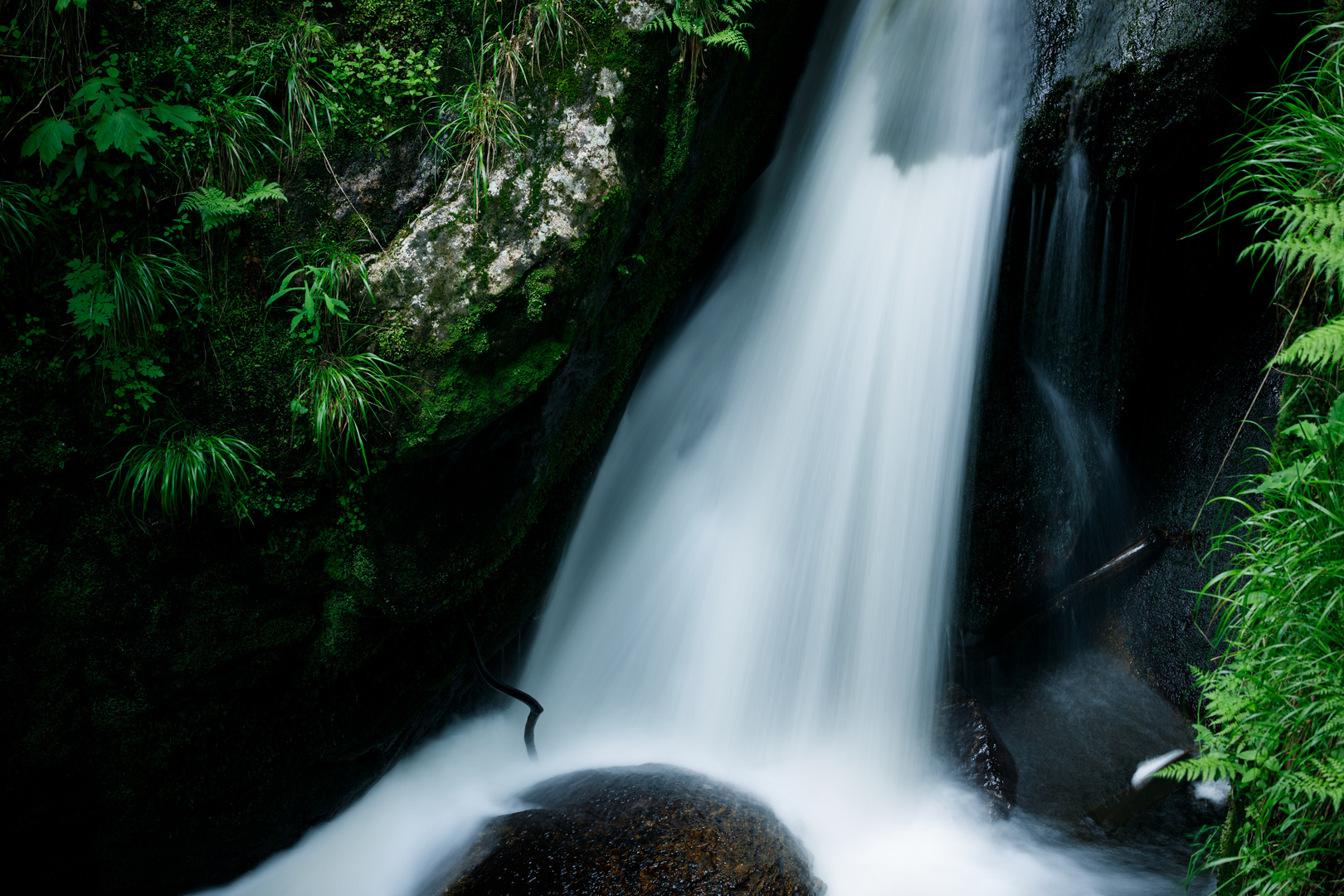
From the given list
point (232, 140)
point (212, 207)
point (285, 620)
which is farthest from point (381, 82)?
point (285, 620)

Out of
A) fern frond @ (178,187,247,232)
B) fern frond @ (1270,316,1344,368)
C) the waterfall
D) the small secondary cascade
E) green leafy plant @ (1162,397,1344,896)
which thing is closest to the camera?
green leafy plant @ (1162,397,1344,896)

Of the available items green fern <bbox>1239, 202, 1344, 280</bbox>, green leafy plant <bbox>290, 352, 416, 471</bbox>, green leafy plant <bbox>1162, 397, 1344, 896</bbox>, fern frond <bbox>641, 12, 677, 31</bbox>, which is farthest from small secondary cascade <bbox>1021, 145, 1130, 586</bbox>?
green leafy plant <bbox>290, 352, 416, 471</bbox>

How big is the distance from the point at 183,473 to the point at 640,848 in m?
2.68

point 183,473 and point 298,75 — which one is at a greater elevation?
point 298,75

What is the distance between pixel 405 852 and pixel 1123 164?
5.71 m

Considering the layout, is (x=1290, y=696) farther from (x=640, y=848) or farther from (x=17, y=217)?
(x=17, y=217)

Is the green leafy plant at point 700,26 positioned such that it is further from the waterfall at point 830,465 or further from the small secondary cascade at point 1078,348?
the small secondary cascade at point 1078,348

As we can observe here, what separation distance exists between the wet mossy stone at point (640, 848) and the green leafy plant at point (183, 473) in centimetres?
203

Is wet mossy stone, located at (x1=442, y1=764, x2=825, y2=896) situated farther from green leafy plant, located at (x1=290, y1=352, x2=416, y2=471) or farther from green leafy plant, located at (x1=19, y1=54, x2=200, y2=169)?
green leafy plant, located at (x1=19, y1=54, x2=200, y2=169)

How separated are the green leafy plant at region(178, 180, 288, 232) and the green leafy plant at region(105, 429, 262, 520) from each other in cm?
99

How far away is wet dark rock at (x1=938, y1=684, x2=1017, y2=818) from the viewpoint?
4184mm

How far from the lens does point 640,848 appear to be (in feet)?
10.4

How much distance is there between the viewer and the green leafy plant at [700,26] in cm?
371

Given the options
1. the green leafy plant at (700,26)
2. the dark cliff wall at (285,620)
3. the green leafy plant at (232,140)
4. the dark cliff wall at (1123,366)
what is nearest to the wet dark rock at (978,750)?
the dark cliff wall at (1123,366)
